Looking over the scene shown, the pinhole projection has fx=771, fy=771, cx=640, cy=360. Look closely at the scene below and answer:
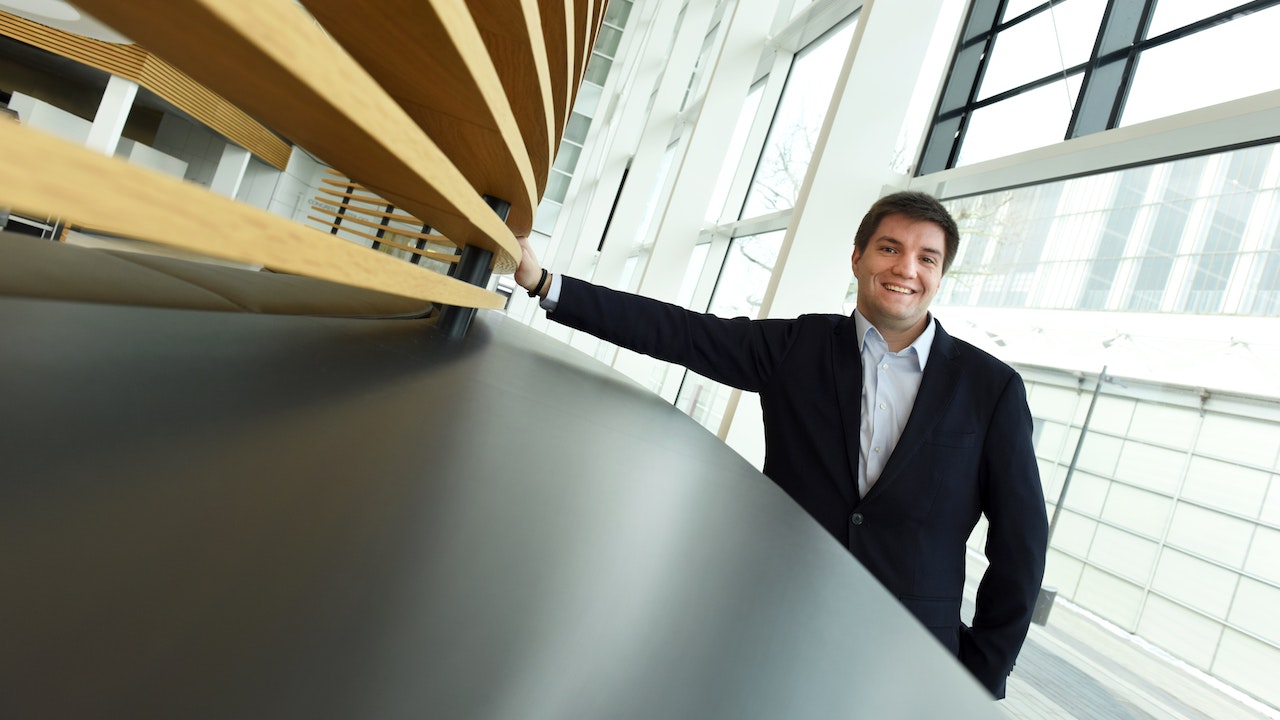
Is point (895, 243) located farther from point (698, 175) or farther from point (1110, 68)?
point (698, 175)

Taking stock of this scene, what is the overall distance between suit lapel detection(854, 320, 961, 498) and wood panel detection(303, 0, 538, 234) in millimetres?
1119

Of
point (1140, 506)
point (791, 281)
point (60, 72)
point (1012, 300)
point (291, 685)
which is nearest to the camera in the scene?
point (291, 685)

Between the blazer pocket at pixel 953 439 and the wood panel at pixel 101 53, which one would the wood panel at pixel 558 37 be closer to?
the blazer pocket at pixel 953 439

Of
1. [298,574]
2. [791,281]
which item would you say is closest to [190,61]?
[298,574]

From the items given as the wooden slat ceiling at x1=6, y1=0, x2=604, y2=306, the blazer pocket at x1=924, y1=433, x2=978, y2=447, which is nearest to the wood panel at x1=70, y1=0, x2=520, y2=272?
the wooden slat ceiling at x1=6, y1=0, x2=604, y2=306

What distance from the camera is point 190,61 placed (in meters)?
0.48

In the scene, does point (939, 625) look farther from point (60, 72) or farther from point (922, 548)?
point (60, 72)

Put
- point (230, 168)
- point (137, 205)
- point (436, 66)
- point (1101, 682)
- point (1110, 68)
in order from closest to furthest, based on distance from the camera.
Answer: point (137, 205), point (436, 66), point (1101, 682), point (1110, 68), point (230, 168)

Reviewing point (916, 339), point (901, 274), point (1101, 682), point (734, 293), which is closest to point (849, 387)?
point (916, 339)

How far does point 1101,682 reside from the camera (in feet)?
6.88

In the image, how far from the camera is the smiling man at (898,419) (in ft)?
5.92

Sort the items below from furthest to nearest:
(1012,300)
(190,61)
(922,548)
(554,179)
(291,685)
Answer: (554,179) → (1012,300) → (922,548) → (190,61) → (291,685)

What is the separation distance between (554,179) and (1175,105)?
14.3m

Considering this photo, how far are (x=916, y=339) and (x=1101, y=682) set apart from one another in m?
1.06
